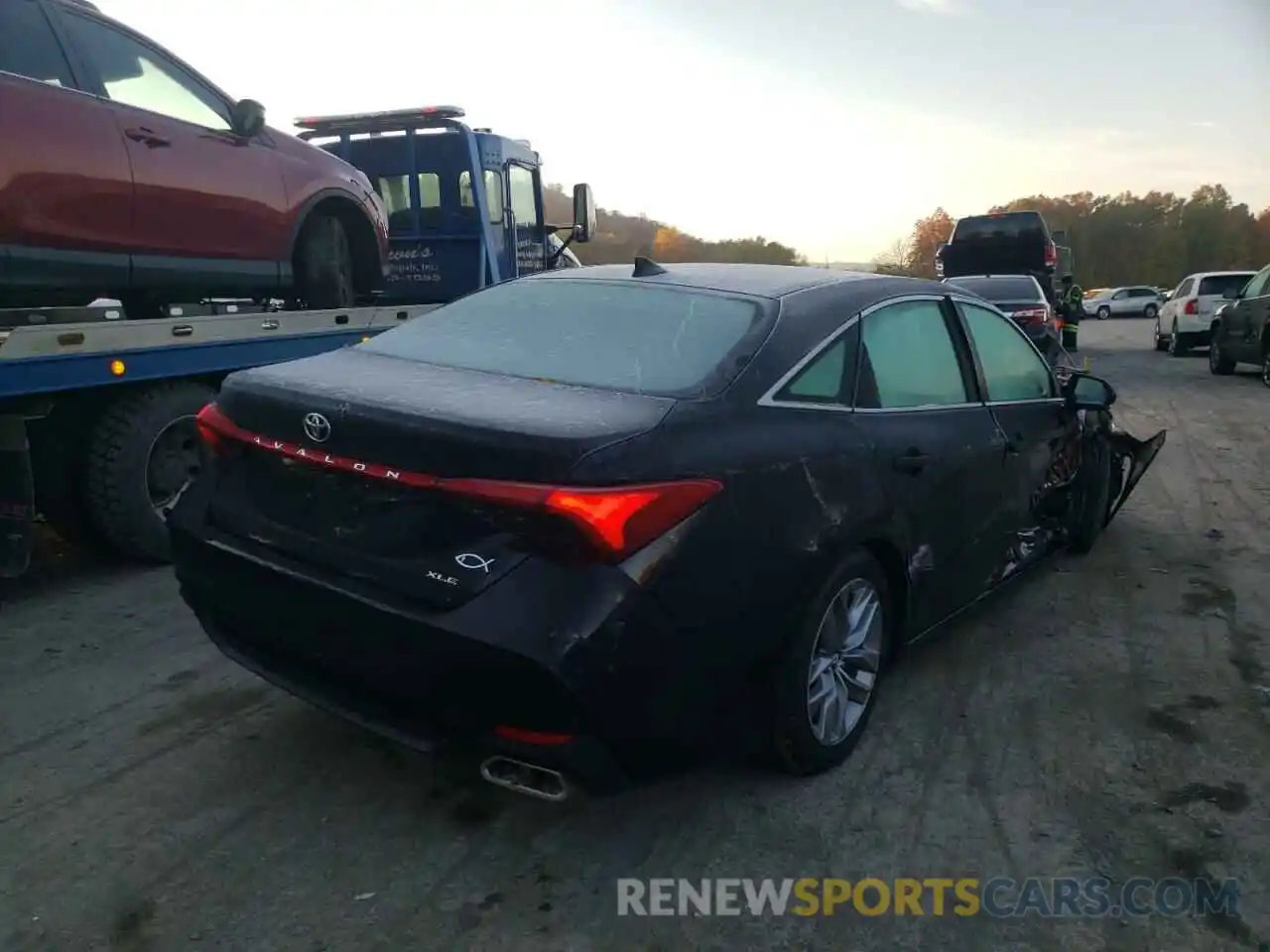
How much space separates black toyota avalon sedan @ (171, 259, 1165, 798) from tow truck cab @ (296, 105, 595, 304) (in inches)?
233

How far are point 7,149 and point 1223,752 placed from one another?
5533mm

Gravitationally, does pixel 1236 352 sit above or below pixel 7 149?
below

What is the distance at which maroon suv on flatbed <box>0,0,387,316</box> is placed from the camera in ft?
16.2

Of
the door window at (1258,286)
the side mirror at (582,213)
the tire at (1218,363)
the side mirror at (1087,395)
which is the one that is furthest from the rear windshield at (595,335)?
the tire at (1218,363)

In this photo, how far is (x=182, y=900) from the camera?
2627mm

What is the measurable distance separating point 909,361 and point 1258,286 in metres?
13.9

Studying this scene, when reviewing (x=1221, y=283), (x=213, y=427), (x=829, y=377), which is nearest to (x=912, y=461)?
(x=829, y=377)

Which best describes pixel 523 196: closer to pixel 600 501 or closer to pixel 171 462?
pixel 171 462

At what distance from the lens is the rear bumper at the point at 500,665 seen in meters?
2.45

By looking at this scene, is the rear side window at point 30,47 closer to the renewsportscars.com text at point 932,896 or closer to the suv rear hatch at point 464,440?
the suv rear hatch at point 464,440

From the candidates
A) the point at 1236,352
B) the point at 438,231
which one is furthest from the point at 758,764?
the point at 1236,352

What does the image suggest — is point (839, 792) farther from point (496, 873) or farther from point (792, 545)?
point (496, 873)

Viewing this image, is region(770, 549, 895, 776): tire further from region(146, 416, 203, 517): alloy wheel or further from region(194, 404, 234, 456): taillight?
region(146, 416, 203, 517): alloy wheel

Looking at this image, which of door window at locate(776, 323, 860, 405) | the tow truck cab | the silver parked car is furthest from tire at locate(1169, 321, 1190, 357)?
the silver parked car
